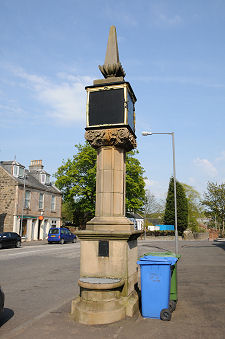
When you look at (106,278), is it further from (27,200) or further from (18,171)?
(18,171)

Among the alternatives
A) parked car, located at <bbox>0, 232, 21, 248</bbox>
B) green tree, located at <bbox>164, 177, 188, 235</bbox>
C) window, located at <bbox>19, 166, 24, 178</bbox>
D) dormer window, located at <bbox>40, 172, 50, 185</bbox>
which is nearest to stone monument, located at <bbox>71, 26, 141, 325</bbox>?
parked car, located at <bbox>0, 232, 21, 248</bbox>

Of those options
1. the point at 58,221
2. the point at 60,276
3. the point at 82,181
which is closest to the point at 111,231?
the point at 60,276

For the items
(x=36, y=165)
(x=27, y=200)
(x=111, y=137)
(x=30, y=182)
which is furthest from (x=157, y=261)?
(x=36, y=165)

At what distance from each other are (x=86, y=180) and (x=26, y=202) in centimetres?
811

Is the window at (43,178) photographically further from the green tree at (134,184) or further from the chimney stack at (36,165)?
the green tree at (134,184)

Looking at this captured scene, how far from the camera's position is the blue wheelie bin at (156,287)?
5656mm

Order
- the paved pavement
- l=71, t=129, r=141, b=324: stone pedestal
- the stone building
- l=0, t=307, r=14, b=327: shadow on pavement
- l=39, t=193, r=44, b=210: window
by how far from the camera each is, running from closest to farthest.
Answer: the paved pavement < l=71, t=129, r=141, b=324: stone pedestal < l=0, t=307, r=14, b=327: shadow on pavement < the stone building < l=39, t=193, r=44, b=210: window

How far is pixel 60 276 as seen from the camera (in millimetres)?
11617

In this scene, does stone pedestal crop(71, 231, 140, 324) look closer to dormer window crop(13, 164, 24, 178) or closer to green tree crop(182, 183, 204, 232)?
dormer window crop(13, 164, 24, 178)

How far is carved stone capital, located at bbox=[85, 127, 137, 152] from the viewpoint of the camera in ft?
21.9

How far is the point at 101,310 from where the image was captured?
17.9 ft

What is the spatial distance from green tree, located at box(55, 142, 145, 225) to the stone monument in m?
30.4

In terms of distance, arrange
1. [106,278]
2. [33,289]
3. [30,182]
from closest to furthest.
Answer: [106,278] < [33,289] < [30,182]

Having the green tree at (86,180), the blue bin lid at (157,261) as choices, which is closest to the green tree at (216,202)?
the green tree at (86,180)
